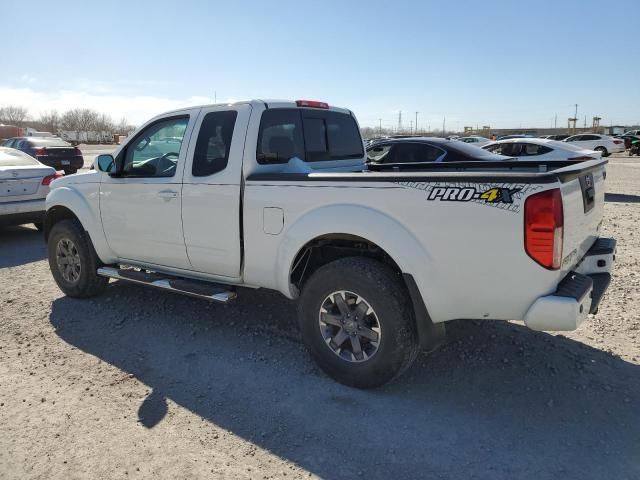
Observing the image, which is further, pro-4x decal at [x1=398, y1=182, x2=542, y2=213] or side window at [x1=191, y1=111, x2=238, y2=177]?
side window at [x1=191, y1=111, x2=238, y2=177]

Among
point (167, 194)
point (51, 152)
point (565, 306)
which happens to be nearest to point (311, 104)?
point (167, 194)

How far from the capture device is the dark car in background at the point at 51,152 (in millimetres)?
17188

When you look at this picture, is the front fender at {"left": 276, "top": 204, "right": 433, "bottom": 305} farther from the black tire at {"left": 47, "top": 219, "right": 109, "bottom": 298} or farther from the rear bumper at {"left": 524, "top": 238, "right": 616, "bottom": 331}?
the black tire at {"left": 47, "top": 219, "right": 109, "bottom": 298}

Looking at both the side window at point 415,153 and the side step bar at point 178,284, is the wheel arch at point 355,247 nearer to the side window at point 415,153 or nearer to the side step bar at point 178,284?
the side step bar at point 178,284

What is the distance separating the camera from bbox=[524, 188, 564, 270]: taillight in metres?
2.70

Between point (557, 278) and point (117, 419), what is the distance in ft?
9.34

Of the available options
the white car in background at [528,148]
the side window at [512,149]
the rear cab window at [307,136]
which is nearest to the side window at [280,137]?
the rear cab window at [307,136]

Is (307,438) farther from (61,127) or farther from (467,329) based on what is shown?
(61,127)

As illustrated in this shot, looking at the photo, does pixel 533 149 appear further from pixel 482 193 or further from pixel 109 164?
pixel 482 193

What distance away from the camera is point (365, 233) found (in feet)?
10.7

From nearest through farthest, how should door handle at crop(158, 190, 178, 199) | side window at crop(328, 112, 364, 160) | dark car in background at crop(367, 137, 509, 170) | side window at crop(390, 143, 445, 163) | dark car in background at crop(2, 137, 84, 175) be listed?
1. door handle at crop(158, 190, 178, 199)
2. side window at crop(328, 112, 364, 160)
3. dark car in background at crop(367, 137, 509, 170)
4. side window at crop(390, 143, 445, 163)
5. dark car in background at crop(2, 137, 84, 175)

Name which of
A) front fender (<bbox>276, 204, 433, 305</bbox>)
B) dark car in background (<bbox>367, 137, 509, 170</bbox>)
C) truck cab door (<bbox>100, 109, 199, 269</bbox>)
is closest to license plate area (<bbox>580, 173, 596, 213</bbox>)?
front fender (<bbox>276, 204, 433, 305</bbox>)

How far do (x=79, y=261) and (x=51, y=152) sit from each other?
14253mm

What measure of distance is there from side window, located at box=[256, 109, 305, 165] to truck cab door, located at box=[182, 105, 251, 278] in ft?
0.52
